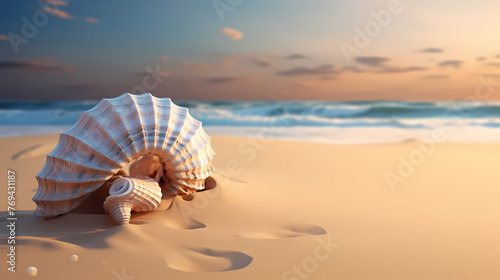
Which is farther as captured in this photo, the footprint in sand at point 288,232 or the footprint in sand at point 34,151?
the footprint in sand at point 34,151

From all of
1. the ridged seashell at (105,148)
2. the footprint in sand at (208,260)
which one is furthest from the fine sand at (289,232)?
the ridged seashell at (105,148)

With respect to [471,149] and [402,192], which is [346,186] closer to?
[402,192]

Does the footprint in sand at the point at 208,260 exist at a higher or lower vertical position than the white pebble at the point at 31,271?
higher

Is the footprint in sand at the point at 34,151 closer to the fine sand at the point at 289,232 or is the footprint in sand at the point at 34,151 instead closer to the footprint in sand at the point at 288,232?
the fine sand at the point at 289,232

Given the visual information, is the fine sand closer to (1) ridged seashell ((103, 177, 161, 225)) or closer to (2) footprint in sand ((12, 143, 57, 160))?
(1) ridged seashell ((103, 177, 161, 225))

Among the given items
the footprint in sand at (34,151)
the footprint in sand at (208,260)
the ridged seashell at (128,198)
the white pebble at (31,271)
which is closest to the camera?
the white pebble at (31,271)

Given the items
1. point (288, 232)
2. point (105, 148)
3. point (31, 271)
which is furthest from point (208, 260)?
point (105, 148)
